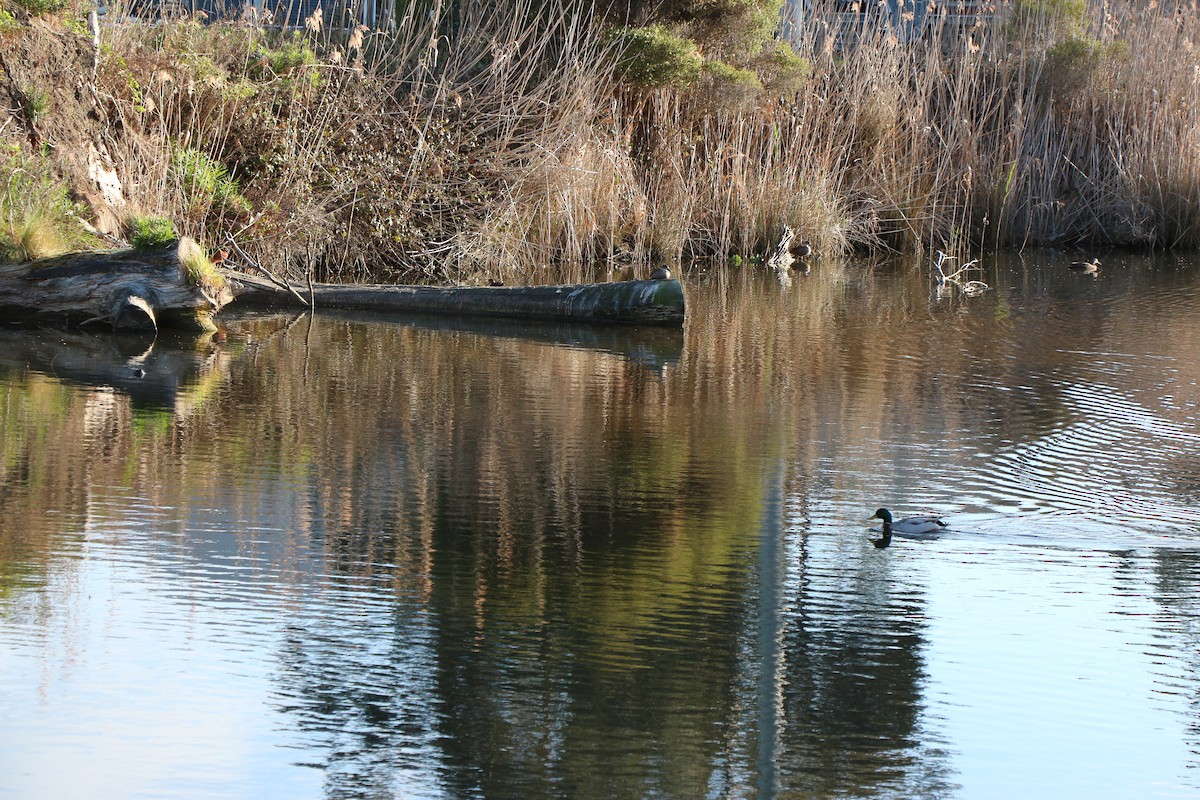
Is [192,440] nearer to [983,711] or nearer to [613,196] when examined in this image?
[983,711]

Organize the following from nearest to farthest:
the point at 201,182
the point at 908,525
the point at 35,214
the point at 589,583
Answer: the point at 589,583, the point at 908,525, the point at 35,214, the point at 201,182

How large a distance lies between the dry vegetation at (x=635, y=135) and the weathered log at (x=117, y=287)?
4.69ft

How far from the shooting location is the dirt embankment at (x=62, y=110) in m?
10.4

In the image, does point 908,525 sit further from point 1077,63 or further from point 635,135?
point 1077,63

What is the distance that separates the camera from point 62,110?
1065cm

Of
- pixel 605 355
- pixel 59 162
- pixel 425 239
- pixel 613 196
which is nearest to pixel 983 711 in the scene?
pixel 605 355

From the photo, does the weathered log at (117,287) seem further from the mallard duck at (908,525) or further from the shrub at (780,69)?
the shrub at (780,69)

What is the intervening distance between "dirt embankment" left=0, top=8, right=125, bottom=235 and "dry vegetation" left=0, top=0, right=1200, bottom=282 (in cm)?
8

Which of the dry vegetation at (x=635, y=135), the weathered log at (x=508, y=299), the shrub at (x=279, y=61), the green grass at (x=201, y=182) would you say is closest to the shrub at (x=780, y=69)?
the dry vegetation at (x=635, y=135)

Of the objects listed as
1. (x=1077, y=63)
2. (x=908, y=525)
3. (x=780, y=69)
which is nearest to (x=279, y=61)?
(x=780, y=69)

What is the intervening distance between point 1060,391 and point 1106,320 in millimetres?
3352

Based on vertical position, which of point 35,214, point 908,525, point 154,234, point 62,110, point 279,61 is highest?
point 279,61

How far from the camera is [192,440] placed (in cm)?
606

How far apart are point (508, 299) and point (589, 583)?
19.7ft
